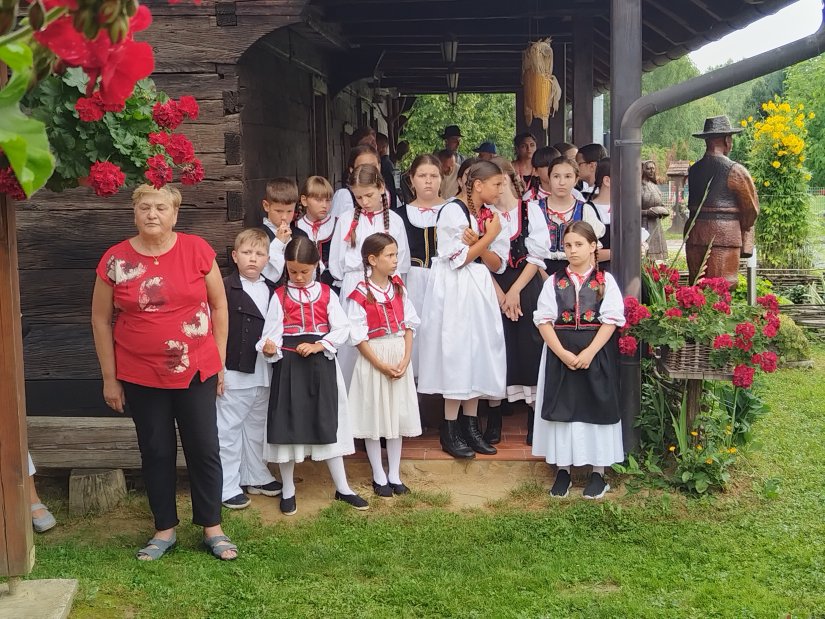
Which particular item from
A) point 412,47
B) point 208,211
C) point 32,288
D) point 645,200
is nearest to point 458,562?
point 208,211

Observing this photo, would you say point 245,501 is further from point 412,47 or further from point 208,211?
point 412,47

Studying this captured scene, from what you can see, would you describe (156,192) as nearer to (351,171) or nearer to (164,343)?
(164,343)

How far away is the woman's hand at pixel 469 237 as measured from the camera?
18.8ft

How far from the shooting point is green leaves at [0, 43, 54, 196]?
4.29 feet

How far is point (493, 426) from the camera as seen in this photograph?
6.18 m

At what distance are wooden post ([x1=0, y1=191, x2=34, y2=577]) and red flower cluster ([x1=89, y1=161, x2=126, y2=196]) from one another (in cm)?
32

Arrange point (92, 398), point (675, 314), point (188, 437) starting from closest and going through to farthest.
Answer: point (188, 437) < point (675, 314) < point (92, 398)

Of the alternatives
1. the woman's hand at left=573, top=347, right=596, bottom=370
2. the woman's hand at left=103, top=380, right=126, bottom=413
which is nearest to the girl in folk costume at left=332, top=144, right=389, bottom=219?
the woman's hand at left=573, top=347, right=596, bottom=370

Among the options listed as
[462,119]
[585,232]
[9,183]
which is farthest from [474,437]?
[462,119]

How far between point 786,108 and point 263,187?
7.46 m

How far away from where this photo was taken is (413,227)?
6.06m

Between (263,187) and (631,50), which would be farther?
(263,187)

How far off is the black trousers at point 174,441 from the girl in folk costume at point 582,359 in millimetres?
1859

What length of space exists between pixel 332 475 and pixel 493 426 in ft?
3.94
